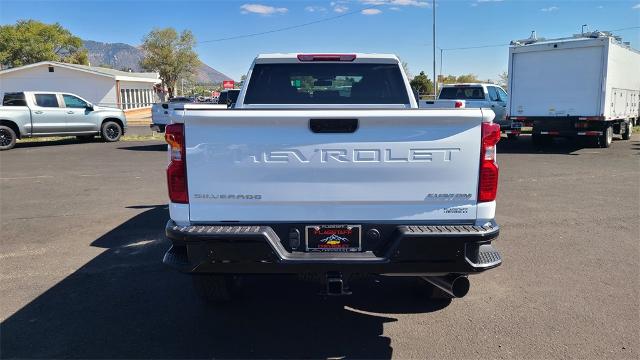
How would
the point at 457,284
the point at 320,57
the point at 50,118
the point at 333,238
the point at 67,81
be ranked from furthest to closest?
the point at 67,81 → the point at 50,118 → the point at 320,57 → the point at 457,284 → the point at 333,238

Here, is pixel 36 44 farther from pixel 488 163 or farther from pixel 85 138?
pixel 488 163

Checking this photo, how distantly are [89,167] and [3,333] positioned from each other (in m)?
9.44

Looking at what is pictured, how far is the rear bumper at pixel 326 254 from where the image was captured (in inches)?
127

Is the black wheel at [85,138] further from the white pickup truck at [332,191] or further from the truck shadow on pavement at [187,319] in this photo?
the white pickup truck at [332,191]

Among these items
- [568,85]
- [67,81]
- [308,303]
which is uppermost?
[67,81]

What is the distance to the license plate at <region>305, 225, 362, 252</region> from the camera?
11.0ft

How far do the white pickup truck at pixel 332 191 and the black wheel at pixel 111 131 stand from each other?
1780 cm

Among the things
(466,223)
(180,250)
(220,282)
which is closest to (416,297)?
(466,223)

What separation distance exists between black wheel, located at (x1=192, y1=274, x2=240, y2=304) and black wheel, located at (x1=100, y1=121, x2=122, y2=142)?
55.7ft

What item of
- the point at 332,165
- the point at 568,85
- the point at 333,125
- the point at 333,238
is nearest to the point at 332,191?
the point at 332,165

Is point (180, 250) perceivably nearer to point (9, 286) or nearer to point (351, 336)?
point (351, 336)

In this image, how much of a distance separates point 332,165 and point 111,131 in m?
18.4

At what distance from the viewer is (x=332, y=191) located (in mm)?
3311

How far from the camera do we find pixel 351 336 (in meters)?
3.83
